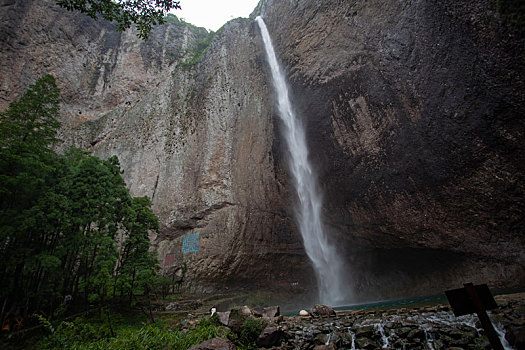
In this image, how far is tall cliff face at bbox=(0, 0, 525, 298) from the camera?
9383mm

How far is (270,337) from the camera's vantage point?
6.15m

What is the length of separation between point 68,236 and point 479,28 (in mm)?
15426

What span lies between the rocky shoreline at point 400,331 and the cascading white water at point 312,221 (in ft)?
27.6

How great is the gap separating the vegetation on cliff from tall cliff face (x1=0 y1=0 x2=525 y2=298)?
6.45m

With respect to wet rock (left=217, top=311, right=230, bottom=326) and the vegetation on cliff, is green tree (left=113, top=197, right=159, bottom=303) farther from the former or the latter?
wet rock (left=217, top=311, right=230, bottom=326)

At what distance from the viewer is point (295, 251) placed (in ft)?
54.2

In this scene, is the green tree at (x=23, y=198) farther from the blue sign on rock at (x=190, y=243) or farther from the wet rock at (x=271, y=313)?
the blue sign on rock at (x=190, y=243)

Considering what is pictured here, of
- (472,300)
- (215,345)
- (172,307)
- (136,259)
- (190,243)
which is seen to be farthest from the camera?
(190,243)

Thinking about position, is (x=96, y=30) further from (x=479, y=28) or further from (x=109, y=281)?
(x=479, y=28)

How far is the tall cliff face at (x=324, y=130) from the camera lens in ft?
30.8

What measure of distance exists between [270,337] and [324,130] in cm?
1071

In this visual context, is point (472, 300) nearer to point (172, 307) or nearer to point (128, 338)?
point (128, 338)

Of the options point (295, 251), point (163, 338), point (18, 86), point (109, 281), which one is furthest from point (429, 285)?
point (18, 86)

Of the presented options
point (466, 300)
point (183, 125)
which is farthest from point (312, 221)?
point (466, 300)
